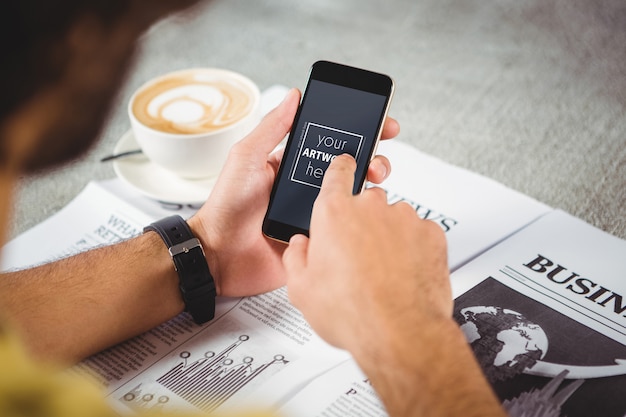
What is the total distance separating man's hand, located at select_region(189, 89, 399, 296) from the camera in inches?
29.2

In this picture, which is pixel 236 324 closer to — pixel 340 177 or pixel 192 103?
pixel 340 177

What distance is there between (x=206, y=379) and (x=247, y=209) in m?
0.21

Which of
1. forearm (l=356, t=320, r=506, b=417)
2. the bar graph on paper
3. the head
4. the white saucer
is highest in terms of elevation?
the head

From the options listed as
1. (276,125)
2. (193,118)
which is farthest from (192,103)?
(276,125)

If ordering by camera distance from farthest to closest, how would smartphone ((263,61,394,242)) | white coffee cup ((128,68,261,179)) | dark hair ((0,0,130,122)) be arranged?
white coffee cup ((128,68,261,179)) → smartphone ((263,61,394,242)) → dark hair ((0,0,130,122))

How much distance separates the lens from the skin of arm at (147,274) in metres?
0.65

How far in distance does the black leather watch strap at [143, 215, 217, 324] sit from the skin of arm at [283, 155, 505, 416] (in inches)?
5.5

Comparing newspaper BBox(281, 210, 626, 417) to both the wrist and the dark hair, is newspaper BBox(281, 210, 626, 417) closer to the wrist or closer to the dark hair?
the wrist

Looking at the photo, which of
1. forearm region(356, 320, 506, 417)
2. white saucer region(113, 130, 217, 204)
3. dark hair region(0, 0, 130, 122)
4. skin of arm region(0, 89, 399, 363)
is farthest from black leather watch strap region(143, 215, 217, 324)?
dark hair region(0, 0, 130, 122)

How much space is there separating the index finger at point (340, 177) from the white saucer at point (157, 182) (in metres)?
0.27

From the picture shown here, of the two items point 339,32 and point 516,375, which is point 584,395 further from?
point 339,32

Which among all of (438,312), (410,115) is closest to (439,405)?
(438,312)

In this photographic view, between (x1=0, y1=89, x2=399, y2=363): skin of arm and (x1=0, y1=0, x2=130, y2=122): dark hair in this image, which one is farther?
(x1=0, y1=89, x2=399, y2=363): skin of arm

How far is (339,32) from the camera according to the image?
1.31 metres
